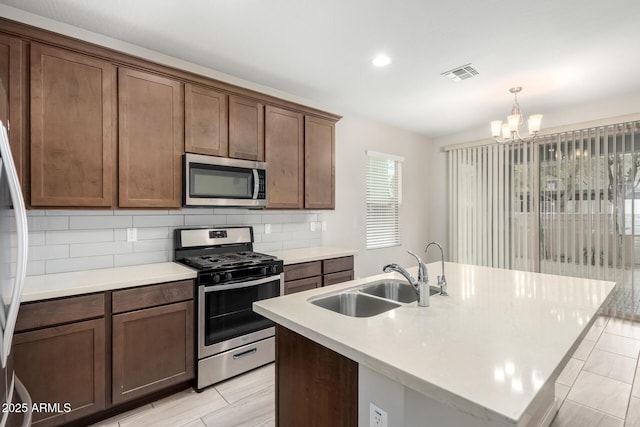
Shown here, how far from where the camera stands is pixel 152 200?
8.02ft

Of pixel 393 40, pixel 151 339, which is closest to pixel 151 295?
pixel 151 339

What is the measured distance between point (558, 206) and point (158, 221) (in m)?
4.78

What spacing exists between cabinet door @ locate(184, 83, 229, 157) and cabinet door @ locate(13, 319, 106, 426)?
4.87 ft

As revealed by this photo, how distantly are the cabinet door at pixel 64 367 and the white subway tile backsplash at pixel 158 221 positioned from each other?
90 cm

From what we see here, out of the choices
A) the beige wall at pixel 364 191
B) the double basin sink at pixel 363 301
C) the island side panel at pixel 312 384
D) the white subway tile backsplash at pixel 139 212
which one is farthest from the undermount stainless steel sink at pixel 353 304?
the beige wall at pixel 364 191

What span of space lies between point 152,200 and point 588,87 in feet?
14.5

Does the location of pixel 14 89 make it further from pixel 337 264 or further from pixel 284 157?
pixel 337 264

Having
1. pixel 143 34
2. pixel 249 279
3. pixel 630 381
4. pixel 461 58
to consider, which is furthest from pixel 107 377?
pixel 630 381

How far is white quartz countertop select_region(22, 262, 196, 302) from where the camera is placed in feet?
6.02

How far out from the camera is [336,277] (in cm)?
340

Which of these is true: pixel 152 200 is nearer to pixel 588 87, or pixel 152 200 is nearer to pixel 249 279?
pixel 249 279

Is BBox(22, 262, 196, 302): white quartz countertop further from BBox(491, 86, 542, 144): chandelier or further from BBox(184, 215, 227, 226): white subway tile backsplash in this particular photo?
BBox(491, 86, 542, 144): chandelier

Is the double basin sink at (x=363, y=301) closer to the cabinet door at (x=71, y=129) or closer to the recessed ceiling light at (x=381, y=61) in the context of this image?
the cabinet door at (x=71, y=129)

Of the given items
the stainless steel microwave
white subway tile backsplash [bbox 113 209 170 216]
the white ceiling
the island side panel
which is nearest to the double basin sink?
the island side panel
